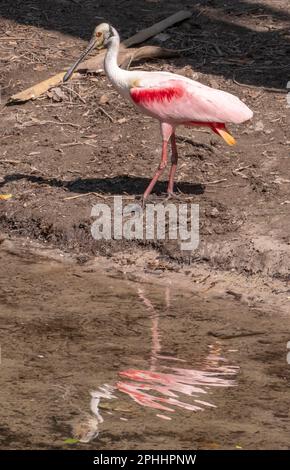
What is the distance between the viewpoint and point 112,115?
35.0 ft

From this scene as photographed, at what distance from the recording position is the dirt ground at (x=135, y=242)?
648 centimetres

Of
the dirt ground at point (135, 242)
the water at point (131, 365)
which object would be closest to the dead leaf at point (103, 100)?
the dirt ground at point (135, 242)

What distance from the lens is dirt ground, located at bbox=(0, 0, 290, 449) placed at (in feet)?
21.2

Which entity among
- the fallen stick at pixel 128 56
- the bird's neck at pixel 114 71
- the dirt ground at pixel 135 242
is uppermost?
the fallen stick at pixel 128 56

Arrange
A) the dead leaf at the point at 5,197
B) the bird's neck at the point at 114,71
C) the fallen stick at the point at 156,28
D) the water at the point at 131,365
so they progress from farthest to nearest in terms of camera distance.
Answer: the fallen stick at the point at 156,28 < the dead leaf at the point at 5,197 < the bird's neck at the point at 114,71 < the water at the point at 131,365

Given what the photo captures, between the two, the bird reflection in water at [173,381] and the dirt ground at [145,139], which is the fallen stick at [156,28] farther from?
the bird reflection in water at [173,381]

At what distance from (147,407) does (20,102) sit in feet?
17.2

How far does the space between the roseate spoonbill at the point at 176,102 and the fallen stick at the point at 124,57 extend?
6.86ft

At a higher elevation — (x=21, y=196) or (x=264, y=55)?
(x=264, y=55)
